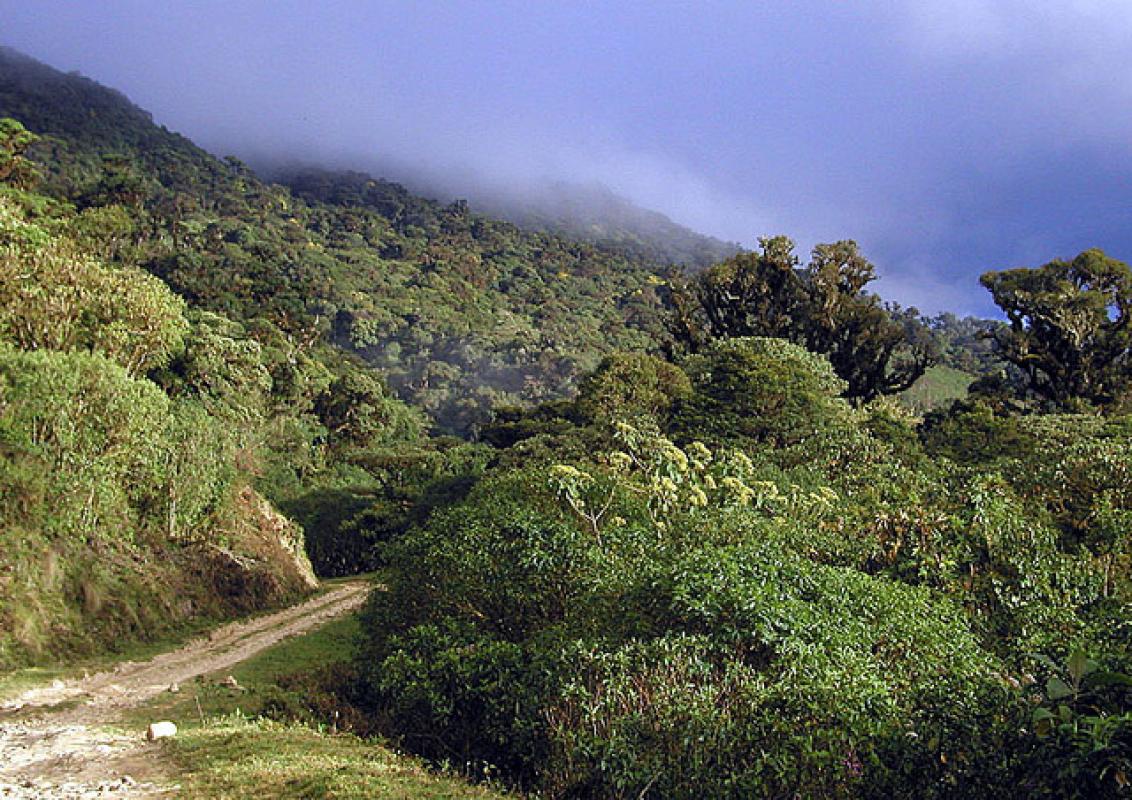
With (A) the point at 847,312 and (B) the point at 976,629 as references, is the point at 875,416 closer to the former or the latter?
(A) the point at 847,312

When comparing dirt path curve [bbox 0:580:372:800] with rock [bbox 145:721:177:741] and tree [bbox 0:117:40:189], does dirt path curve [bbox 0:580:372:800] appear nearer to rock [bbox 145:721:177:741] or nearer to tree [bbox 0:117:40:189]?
rock [bbox 145:721:177:741]

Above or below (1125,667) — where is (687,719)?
below

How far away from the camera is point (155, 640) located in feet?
60.6

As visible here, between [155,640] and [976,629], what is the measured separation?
1722 centimetres

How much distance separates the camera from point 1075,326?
104 ft

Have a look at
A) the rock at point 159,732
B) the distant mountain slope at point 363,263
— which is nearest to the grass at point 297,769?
the rock at point 159,732

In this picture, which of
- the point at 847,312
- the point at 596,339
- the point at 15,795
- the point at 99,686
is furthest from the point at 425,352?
the point at 15,795

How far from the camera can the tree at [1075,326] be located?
31750 mm

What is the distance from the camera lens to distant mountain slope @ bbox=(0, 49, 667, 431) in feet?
212

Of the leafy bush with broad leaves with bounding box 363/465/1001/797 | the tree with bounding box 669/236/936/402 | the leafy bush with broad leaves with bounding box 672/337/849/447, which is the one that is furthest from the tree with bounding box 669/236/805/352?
the leafy bush with broad leaves with bounding box 363/465/1001/797

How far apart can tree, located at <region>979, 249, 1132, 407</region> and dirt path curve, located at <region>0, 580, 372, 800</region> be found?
29348mm

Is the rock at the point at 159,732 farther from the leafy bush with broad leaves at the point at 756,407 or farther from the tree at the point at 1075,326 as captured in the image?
the tree at the point at 1075,326

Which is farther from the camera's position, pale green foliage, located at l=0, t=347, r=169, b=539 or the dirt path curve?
pale green foliage, located at l=0, t=347, r=169, b=539

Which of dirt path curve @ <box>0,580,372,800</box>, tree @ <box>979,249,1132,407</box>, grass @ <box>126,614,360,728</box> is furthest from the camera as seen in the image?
tree @ <box>979,249,1132,407</box>
